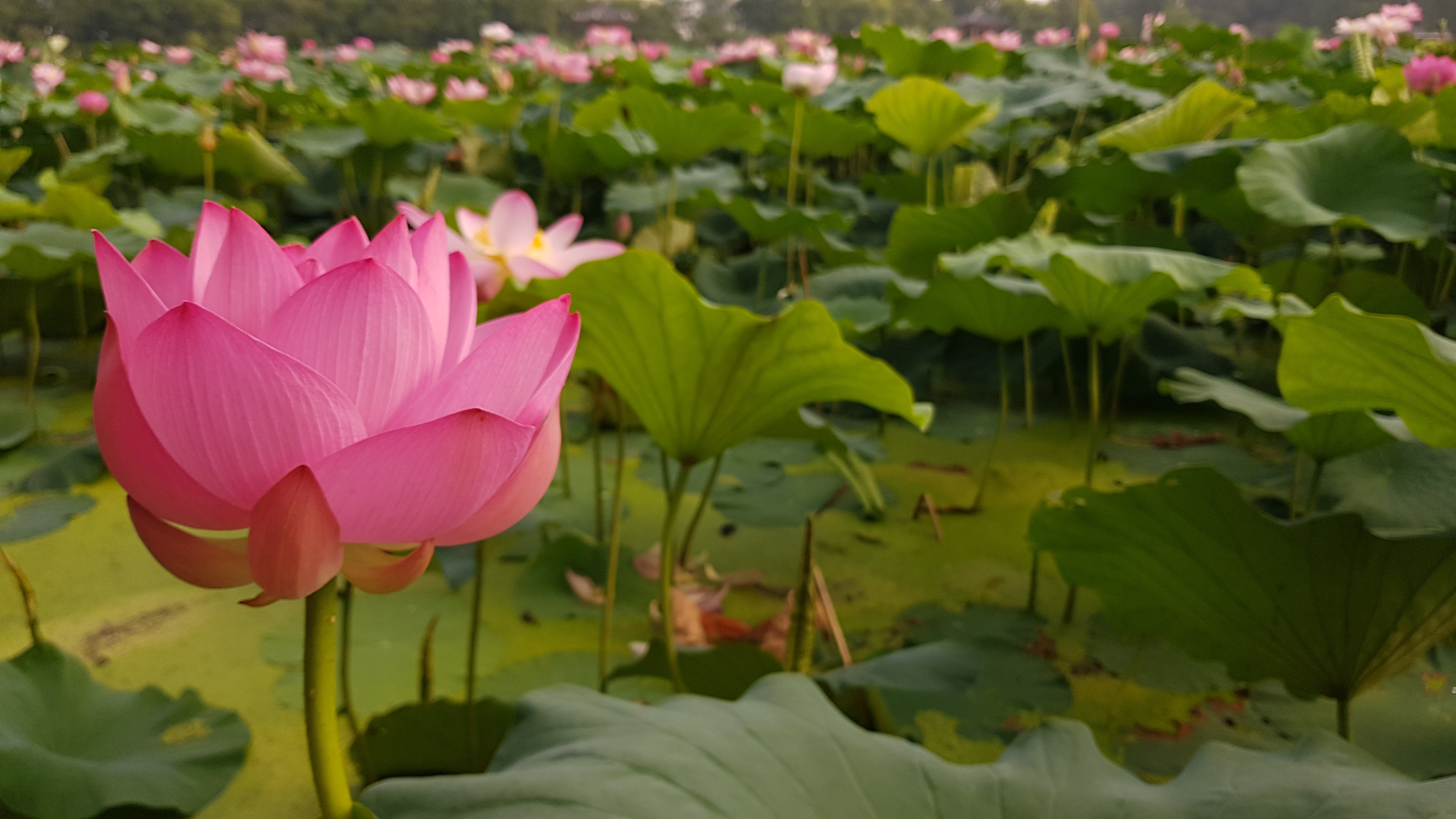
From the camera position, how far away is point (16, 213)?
1.31 metres

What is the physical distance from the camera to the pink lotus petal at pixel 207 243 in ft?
0.96

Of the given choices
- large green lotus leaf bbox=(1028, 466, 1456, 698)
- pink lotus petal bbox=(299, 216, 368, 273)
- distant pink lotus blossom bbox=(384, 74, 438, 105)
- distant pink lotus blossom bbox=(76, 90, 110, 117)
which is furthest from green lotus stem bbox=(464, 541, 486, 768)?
distant pink lotus blossom bbox=(76, 90, 110, 117)

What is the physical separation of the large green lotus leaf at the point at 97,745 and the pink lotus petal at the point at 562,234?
500mm

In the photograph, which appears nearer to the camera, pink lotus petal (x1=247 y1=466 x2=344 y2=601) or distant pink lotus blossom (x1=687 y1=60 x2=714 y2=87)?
pink lotus petal (x1=247 y1=466 x2=344 y2=601)

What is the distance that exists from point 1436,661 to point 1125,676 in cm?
27

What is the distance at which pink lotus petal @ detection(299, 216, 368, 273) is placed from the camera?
0.33 meters

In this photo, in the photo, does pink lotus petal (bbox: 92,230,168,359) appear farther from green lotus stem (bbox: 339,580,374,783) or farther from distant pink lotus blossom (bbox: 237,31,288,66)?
distant pink lotus blossom (bbox: 237,31,288,66)

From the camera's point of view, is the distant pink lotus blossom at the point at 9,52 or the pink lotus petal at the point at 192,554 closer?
the pink lotus petal at the point at 192,554

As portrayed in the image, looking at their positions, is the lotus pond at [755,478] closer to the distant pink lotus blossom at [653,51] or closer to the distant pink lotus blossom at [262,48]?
the distant pink lotus blossom at [262,48]

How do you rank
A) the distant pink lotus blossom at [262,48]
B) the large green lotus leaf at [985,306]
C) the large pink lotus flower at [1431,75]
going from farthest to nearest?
the distant pink lotus blossom at [262,48] < the large pink lotus flower at [1431,75] < the large green lotus leaf at [985,306]

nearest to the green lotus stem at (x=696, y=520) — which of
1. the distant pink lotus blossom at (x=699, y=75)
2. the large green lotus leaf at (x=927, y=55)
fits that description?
the large green lotus leaf at (x=927, y=55)

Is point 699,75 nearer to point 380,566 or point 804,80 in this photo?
point 804,80

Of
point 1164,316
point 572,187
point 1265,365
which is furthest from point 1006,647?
point 572,187

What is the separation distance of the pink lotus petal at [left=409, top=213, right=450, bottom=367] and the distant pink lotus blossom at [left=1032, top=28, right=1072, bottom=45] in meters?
3.87
